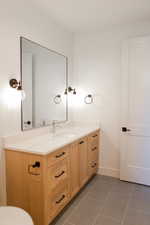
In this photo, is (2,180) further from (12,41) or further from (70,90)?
(70,90)

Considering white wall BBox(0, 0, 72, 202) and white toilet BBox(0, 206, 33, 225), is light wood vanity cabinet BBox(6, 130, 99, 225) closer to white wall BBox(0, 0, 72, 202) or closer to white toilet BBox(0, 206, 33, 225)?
white wall BBox(0, 0, 72, 202)

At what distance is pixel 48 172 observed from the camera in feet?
5.99

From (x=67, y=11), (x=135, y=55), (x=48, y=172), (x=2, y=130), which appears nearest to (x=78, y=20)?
(x=67, y=11)

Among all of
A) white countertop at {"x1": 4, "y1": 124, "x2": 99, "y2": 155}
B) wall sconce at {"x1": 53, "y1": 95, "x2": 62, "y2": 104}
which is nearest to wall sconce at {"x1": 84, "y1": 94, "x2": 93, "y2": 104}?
wall sconce at {"x1": 53, "y1": 95, "x2": 62, "y2": 104}

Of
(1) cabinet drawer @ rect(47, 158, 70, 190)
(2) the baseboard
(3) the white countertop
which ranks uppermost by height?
(3) the white countertop

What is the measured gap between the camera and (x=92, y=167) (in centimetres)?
305

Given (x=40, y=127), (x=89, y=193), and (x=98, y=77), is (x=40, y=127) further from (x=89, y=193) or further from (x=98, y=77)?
(x=98, y=77)

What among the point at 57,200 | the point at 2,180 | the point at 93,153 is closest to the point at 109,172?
the point at 93,153

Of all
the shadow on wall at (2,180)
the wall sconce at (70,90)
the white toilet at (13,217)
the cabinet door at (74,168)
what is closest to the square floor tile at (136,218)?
the cabinet door at (74,168)

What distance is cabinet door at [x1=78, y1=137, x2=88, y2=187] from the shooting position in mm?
2601

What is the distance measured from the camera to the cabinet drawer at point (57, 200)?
188 centimetres

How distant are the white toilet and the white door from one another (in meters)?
2.04

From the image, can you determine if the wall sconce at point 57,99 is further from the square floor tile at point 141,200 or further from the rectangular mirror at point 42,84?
the square floor tile at point 141,200

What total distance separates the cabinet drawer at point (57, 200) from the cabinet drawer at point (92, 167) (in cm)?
75
